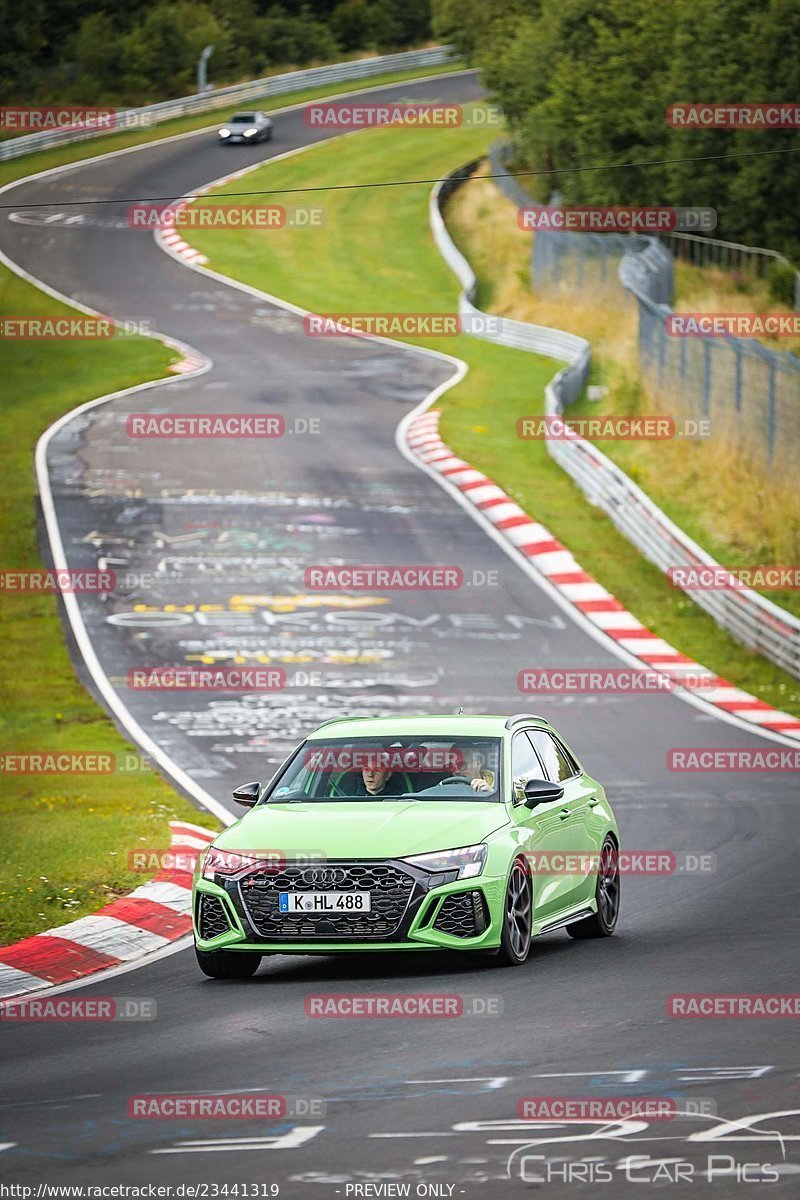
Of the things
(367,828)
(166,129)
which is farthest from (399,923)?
(166,129)

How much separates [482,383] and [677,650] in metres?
19.3

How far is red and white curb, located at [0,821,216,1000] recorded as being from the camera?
39.5 ft

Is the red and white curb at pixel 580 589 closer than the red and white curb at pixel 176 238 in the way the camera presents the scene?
Yes

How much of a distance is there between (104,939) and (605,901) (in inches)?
126

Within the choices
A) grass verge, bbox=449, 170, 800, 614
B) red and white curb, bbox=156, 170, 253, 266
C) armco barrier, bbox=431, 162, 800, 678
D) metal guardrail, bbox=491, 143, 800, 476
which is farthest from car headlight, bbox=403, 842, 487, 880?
red and white curb, bbox=156, 170, 253, 266

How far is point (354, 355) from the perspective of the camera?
48250 mm

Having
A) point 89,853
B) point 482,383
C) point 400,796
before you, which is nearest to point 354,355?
point 482,383

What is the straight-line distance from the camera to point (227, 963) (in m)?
11.6

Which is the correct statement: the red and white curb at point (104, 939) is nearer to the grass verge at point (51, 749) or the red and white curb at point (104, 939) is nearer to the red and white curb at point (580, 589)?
the grass verge at point (51, 749)

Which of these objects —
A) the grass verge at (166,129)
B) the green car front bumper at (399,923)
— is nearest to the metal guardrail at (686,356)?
the green car front bumper at (399,923)

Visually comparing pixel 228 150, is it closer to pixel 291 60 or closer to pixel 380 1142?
pixel 291 60

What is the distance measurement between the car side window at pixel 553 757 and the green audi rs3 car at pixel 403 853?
78mm

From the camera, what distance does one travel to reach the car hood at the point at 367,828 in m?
11.3

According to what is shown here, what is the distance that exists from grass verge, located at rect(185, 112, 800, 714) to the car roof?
1157cm
